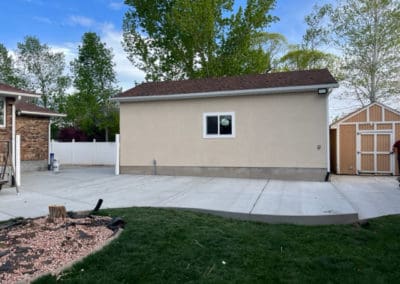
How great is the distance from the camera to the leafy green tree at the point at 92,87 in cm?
2414

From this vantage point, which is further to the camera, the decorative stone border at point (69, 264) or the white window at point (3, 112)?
the white window at point (3, 112)

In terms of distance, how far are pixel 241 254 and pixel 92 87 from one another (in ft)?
79.8

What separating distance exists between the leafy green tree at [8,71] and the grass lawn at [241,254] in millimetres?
27868

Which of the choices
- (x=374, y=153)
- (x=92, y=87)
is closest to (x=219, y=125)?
(x=374, y=153)

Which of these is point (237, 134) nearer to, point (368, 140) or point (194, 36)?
point (368, 140)

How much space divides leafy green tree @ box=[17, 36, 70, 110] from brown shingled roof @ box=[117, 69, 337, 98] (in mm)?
18321

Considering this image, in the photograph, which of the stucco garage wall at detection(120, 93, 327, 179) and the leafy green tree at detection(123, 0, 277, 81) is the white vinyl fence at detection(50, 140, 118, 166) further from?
the leafy green tree at detection(123, 0, 277, 81)

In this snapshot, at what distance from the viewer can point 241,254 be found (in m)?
3.73

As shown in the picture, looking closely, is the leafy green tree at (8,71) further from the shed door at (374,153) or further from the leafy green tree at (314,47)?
the shed door at (374,153)

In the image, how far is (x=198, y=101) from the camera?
37.8 feet

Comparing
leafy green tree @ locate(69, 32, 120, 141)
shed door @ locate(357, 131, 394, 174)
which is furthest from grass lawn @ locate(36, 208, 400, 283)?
leafy green tree @ locate(69, 32, 120, 141)

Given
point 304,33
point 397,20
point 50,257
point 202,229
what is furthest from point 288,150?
point 304,33

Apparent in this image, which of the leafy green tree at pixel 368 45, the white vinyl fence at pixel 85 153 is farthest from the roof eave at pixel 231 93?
the leafy green tree at pixel 368 45

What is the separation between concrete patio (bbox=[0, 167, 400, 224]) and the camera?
565 centimetres
